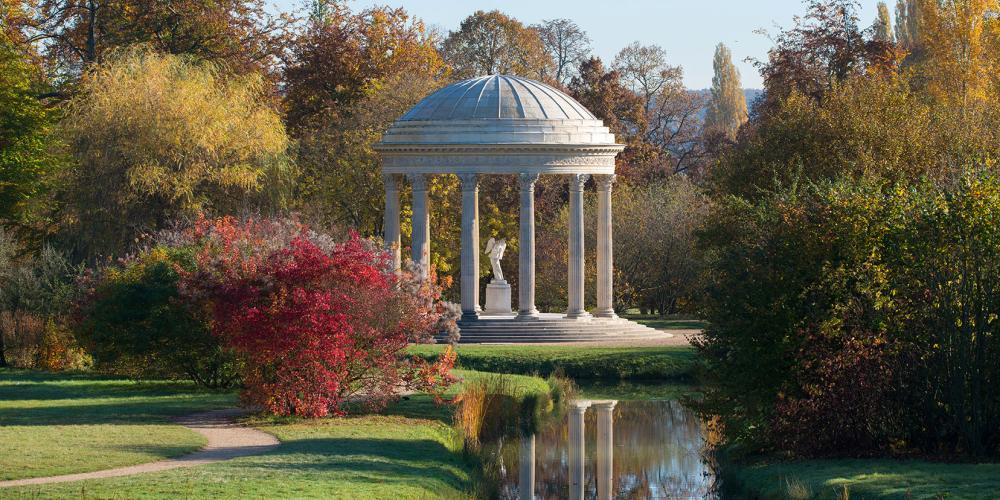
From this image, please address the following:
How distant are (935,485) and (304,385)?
15.1 meters

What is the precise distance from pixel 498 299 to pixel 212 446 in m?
34.3

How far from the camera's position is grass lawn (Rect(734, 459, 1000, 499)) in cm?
2481

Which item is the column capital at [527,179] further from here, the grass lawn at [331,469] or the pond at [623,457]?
the grass lawn at [331,469]

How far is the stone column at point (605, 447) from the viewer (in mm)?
31203

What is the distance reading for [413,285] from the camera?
3691cm

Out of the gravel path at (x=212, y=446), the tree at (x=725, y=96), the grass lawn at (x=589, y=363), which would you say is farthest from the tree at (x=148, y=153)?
the tree at (x=725, y=96)

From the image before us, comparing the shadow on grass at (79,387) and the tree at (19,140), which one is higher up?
the tree at (19,140)

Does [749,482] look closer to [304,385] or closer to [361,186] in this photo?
[304,385]

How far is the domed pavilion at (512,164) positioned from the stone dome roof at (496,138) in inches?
1.5

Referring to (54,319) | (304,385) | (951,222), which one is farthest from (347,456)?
(54,319)

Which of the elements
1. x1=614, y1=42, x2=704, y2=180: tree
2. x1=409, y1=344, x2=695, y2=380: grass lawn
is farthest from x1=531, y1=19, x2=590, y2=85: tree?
x1=409, y1=344, x2=695, y2=380: grass lawn

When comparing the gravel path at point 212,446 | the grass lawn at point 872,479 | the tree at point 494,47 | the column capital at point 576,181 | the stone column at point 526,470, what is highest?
the tree at point 494,47

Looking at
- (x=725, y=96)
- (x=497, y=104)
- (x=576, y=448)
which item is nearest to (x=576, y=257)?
(x=497, y=104)

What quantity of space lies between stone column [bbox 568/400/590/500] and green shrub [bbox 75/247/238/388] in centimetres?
933
